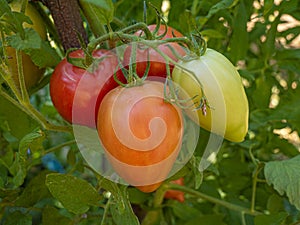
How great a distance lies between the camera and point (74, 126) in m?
0.53

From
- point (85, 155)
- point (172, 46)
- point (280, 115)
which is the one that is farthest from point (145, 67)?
point (280, 115)

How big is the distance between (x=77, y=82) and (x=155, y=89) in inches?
3.2

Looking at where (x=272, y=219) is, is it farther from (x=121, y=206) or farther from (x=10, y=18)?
(x=10, y=18)

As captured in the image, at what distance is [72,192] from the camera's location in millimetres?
533

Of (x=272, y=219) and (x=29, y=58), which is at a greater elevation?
(x=29, y=58)

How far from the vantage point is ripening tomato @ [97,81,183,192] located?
46 centimetres

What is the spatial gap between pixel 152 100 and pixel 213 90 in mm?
50

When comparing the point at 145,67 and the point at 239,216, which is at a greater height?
the point at 145,67

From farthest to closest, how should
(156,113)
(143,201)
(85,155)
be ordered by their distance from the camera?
(143,201) → (85,155) → (156,113)

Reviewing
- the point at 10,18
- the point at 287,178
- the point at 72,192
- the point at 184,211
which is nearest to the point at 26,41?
the point at 10,18

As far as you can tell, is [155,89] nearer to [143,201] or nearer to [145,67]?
[145,67]

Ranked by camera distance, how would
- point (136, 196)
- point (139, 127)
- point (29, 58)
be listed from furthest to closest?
point (136, 196)
point (29, 58)
point (139, 127)

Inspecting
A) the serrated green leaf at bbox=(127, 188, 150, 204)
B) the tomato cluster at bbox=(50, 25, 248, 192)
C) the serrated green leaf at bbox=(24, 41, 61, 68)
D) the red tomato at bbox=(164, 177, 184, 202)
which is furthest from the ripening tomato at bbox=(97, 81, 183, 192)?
the red tomato at bbox=(164, 177, 184, 202)

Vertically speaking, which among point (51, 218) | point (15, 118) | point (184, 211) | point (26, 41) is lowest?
point (184, 211)
